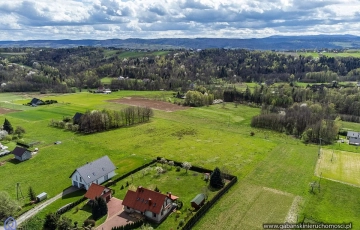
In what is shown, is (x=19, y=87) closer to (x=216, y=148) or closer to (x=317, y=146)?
(x=216, y=148)

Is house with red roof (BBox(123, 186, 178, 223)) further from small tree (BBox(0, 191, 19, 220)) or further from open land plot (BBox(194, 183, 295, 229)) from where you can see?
small tree (BBox(0, 191, 19, 220))

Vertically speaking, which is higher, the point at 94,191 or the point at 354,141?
the point at 94,191

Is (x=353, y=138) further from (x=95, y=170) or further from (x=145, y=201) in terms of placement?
(x=95, y=170)

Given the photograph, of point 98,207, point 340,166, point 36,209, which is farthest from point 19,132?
point 340,166

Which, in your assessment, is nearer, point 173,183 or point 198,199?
point 198,199

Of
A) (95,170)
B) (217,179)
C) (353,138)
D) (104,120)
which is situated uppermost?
(104,120)

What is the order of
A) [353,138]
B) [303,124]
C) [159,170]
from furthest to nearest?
[303,124] → [353,138] → [159,170]

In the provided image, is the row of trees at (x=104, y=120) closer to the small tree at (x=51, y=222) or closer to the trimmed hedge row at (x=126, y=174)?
the trimmed hedge row at (x=126, y=174)

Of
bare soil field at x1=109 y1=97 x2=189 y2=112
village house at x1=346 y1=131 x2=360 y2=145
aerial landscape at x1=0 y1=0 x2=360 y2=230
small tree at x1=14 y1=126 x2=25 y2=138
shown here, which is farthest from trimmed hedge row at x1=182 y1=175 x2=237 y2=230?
bare soil field at x1=109 y1=97 x2=189 y2=112
